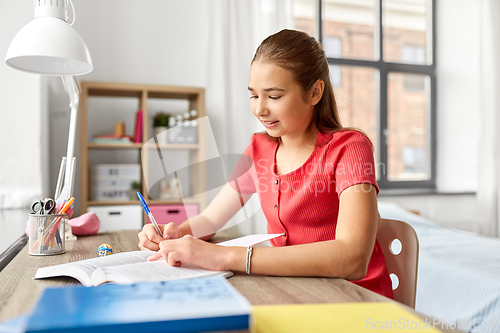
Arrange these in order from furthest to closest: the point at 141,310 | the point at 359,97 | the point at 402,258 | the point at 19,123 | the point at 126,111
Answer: the point at 359,97
the point at 126,111
the point at 19,123
the point at 402,258
the point at 141,310

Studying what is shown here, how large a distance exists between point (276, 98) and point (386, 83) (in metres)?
2.83

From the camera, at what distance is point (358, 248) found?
781mm

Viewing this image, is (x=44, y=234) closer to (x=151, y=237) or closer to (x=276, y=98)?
(x=151, y=237)

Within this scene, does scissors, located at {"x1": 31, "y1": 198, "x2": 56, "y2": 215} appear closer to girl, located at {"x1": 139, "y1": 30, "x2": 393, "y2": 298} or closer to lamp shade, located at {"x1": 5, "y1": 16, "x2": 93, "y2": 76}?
girl, located at {"x1": 139, "y1": 30, "x2": 393, "y2": 298}

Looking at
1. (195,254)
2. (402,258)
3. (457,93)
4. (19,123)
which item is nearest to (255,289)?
(195,254)

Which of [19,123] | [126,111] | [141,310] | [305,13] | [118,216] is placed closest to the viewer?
[141,310]

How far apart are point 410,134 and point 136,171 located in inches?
96.7

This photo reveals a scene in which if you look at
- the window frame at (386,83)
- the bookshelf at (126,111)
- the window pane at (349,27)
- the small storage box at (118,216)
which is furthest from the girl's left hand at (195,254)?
the window pane at (349,27)

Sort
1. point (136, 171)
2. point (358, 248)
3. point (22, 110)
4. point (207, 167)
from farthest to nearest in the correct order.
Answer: point (136, 171) → point (22, 110) → point (207, 167) → point (358, 248)

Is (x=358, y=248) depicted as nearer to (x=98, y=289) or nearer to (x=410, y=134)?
(x=98, y=289)

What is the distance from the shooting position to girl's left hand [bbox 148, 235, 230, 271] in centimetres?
74

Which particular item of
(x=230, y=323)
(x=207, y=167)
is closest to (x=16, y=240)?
(x=207, y=167)

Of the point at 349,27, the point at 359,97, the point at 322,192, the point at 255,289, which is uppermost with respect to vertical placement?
the point at 349,27

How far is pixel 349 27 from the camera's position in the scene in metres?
3.59
